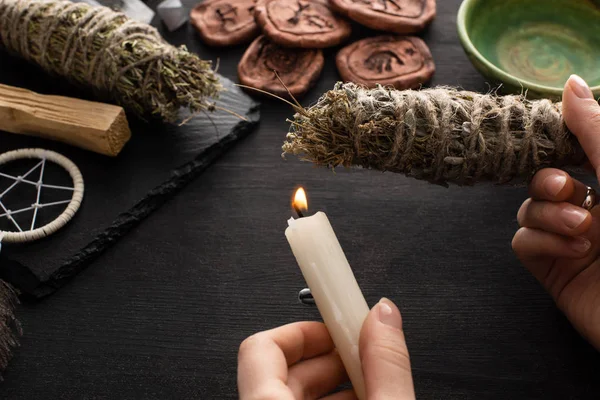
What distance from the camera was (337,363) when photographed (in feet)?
3.34

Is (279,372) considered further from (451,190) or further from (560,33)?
(560,33)

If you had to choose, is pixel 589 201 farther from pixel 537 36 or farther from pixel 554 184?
pixel 537 36

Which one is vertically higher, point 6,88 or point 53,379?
point 6,88

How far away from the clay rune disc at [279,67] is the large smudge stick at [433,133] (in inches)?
21.7

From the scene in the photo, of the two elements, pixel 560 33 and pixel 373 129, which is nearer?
pixel 373 129

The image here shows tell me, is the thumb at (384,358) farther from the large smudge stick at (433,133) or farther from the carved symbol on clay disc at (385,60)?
the carved symbol on clay disc at (385,60)

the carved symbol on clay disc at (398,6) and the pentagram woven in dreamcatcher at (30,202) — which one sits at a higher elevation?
the carved symbol on clay disc at (398,6)

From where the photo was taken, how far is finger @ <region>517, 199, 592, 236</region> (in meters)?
1.06

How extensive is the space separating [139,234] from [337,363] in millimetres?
634

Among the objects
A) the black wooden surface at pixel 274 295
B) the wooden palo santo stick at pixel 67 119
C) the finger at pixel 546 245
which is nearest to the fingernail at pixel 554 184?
the finger at pixel 546 245

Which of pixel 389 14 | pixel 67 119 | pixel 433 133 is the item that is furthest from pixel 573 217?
pixel 67 119

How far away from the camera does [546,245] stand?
1150 millimetres

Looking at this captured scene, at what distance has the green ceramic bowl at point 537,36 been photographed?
1.54 meters

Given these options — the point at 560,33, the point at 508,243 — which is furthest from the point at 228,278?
the point at 560,33
